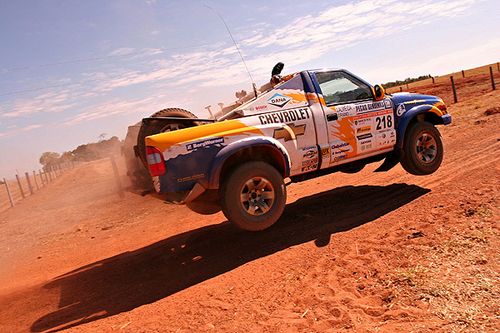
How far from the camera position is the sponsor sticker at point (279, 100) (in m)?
5.29

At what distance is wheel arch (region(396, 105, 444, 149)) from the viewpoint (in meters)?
6.24

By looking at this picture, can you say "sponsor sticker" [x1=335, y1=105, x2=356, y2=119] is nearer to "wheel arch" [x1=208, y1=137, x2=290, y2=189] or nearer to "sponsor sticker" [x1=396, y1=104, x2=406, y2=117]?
"sponsor sticker" [x1=396, y1=104, x2=406, y2=117]

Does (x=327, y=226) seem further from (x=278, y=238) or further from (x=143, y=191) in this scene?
(x=143, y=191)

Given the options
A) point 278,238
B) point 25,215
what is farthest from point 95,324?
point 25,215

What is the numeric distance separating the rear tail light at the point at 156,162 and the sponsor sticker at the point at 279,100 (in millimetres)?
1704

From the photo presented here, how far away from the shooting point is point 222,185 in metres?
4.75

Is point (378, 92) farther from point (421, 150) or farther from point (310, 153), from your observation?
point (310, 153)

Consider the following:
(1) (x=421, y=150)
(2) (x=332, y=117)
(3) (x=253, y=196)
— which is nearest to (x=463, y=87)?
(1) (x=421, y=150)

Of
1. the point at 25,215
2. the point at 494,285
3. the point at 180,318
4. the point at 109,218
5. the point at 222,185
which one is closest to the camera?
the point at 494,285

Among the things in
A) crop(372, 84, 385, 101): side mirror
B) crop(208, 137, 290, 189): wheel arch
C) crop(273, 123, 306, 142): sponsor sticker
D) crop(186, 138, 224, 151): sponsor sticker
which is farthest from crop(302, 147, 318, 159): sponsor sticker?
crop(372, 84, 385, 101): side mirror

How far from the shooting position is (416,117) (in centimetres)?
650

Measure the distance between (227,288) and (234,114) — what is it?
2.31 meters

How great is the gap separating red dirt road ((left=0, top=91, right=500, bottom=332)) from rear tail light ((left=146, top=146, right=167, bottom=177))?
1.24m

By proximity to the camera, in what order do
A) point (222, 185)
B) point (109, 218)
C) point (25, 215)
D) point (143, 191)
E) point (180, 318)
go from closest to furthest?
point (180, 318) < point (222, 185) < point (143, 191) < point (109, 218) < point (25, 215)
